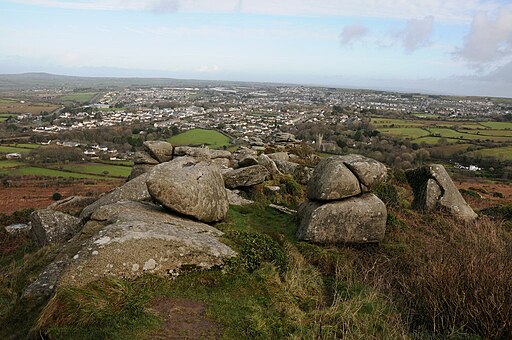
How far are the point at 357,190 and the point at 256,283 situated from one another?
720 centimetres

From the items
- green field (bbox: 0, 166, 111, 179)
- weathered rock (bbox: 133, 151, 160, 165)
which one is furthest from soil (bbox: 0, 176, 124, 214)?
weathered rock (bbox: 133, 151, 160, 165)

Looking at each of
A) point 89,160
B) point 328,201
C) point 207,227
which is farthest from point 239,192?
point 89,160

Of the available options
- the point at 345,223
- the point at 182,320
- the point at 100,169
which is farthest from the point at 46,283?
the point at 100,169

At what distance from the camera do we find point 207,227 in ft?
36.4

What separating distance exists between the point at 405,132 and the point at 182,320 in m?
88.5

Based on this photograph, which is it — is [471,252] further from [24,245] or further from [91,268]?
[24,245]

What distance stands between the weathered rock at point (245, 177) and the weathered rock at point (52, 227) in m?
7.90

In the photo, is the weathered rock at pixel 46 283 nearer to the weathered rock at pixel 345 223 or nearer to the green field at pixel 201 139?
the weathered rock at pixel 345 223

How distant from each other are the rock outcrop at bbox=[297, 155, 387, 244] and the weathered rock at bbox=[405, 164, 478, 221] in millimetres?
4851

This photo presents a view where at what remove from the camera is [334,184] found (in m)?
13.9

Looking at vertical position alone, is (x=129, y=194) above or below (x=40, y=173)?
above

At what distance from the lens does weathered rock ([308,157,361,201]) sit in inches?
549

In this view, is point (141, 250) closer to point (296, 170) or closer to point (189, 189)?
point (189, 189)

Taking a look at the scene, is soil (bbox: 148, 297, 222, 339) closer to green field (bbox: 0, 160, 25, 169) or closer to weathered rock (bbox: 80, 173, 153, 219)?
weathered rock (bbox: 80, 173, 153, 219)
